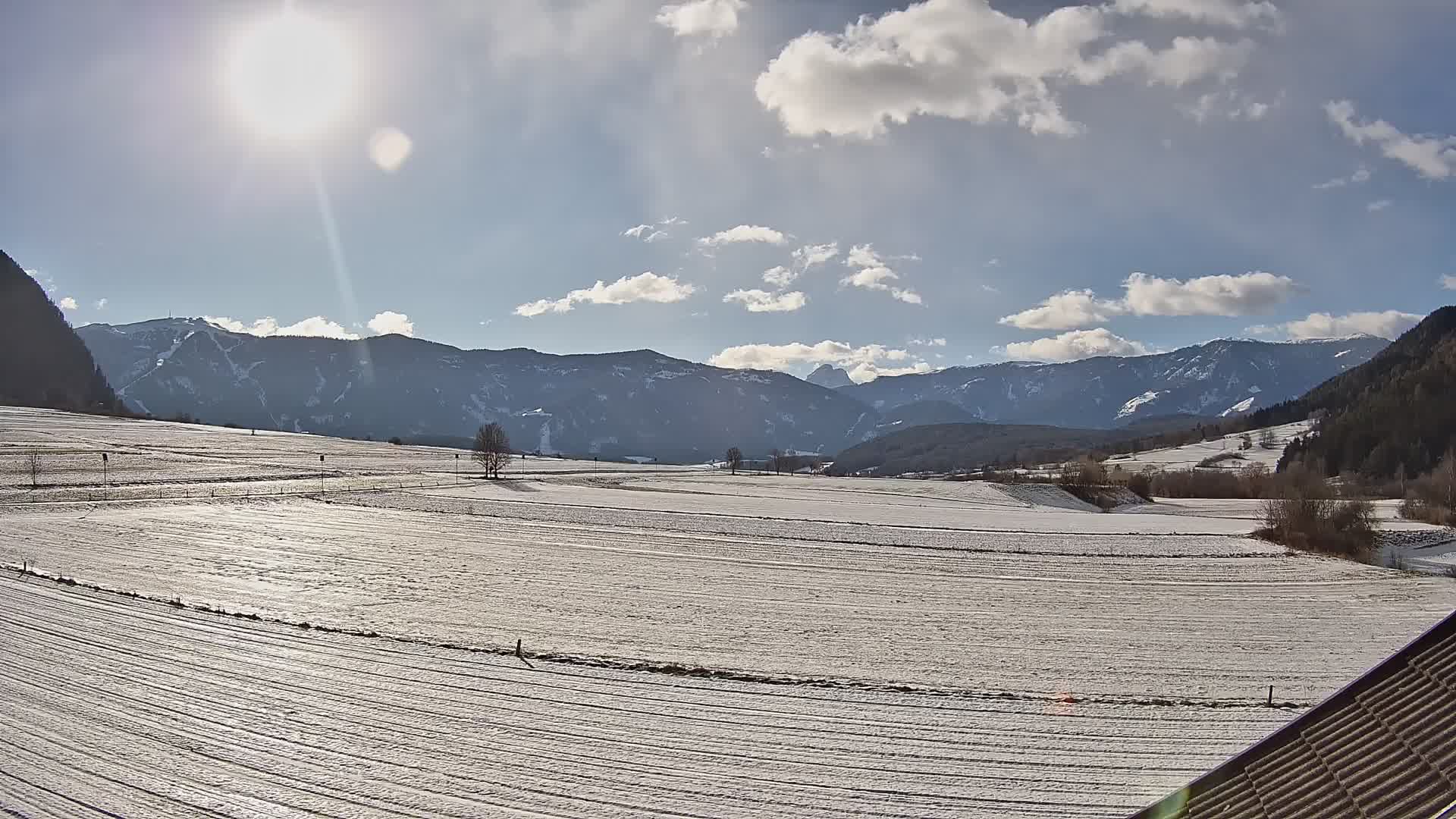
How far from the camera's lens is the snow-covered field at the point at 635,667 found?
1194 centimetres

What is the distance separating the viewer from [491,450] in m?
89.6

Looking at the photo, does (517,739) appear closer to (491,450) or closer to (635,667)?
(635,667)

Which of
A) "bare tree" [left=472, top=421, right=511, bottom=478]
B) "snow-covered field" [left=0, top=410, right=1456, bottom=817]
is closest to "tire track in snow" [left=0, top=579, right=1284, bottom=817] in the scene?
"snow-covered field" [left=0, top=410, right=1456, bottom=817]

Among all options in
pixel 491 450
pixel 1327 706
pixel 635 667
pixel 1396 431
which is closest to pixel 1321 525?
pixel 635 667

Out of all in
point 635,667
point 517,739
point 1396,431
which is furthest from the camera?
point 1396,431

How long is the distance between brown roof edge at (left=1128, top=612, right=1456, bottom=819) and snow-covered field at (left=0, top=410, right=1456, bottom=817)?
4.22 metres

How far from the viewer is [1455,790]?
18.2 ft

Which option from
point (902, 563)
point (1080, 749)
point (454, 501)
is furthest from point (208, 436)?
point (1080, 749)

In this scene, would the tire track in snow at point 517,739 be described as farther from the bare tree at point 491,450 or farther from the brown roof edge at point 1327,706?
the bare tree at point 491,450

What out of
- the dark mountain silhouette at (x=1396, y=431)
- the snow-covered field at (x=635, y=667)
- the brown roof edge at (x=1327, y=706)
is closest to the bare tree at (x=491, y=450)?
the snow-covered field at (x=635, y=667)

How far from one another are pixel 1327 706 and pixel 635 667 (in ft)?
44.4

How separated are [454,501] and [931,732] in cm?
5029

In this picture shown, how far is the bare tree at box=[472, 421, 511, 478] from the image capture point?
87188 mm

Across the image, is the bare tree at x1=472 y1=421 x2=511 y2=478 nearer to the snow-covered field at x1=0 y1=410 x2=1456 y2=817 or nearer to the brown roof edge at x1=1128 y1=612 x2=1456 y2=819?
the snow-covered field at x1=0 y1=410 x2=1456 y2=817
